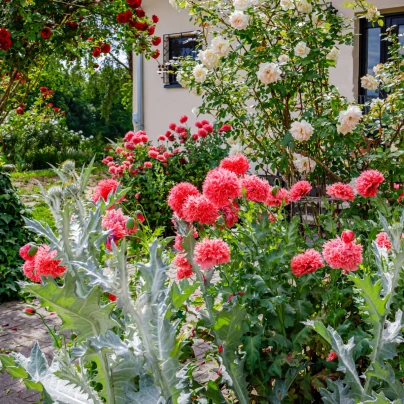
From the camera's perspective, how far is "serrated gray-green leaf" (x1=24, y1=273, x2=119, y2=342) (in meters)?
1.64

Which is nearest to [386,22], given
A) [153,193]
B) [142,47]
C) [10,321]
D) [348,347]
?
[142,47]

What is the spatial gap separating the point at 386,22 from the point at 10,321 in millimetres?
6759

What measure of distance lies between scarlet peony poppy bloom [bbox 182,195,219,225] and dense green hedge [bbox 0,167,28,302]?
136 inches

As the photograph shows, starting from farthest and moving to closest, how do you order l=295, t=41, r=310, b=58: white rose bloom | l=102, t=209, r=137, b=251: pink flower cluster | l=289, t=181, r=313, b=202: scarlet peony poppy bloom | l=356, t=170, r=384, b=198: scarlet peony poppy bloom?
l=295, t=41, r=310, b=58: white rose bloom, l=289, t=181, r=313, b=202: scarlet peony poppy bloom, l=356, t=170, r=384, b=198: scarlet peony poppy bloom, l=102, t=209, r=137, b=251: pink flower cluster

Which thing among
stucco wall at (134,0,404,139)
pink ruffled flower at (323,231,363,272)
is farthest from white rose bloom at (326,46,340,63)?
stucco wall at (134,0,404,139)

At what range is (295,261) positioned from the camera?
221cm

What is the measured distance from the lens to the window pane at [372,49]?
27.4 feet

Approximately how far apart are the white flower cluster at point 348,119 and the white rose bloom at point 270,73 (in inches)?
20.0

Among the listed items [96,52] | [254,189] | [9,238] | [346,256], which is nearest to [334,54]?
[254,189]

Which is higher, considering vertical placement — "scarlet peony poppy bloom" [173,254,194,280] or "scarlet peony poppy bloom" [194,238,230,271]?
"scarlet peony poppy bloom" [194,238,230,271]

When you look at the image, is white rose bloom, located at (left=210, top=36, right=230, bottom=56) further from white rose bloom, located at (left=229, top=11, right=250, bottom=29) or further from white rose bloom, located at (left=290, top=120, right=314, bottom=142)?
white rose bloom, located at (left=290, top=120, right=314, bottom=142)

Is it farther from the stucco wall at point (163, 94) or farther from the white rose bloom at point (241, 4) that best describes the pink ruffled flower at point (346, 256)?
the stucco wall at point (163, 94)

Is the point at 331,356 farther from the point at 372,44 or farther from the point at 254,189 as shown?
the point at 372,44

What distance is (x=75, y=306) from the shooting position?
5.56 ft
